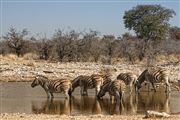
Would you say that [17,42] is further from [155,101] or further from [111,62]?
[155,101]

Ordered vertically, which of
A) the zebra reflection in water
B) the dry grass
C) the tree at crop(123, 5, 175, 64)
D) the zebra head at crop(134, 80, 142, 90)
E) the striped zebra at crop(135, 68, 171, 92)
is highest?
the tree at crop(123, 5, 175, 64)

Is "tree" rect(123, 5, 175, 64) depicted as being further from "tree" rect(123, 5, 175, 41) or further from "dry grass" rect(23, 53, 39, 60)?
"dry grass" rect(23, 53, 39, 60)

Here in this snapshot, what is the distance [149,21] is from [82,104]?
95.3ft

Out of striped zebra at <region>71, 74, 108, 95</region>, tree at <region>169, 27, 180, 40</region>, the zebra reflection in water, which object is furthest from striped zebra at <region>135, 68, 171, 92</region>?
tree at <region>169, 27, 180, 40</region>

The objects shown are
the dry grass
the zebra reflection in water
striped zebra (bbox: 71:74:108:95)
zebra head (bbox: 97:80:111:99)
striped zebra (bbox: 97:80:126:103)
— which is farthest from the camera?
the dry grass

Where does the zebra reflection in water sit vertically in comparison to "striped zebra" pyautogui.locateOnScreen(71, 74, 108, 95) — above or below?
below

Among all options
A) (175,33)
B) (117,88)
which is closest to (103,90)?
(117,88)

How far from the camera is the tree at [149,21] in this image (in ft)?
145

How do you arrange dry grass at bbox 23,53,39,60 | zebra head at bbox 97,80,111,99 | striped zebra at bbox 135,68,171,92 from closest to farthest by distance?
zebra head at bbox 97,80,111,99
striped zebra at bbox 135,68,171,92
dry grass at bbox 23,53,39,60

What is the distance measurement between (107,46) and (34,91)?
22529 mm

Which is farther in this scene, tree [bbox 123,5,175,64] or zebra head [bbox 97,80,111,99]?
tree [bbox 123,5,175,64]

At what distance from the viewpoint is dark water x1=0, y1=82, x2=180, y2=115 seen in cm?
1441

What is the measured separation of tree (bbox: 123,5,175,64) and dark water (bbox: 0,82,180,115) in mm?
25589

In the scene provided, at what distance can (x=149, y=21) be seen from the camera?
4381cm
